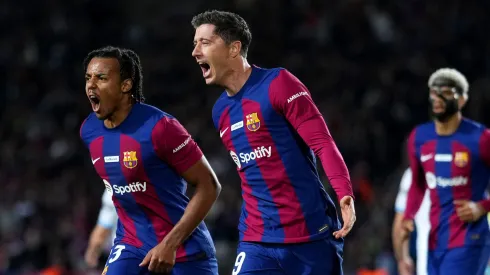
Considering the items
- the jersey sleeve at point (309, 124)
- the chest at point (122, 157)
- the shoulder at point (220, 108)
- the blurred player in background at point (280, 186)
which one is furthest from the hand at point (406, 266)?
the chest at point (122, 157)

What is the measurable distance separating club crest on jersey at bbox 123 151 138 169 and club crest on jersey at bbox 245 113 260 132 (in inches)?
25.5

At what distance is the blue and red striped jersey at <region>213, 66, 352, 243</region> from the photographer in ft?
16.4

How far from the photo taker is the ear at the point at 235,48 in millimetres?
5277

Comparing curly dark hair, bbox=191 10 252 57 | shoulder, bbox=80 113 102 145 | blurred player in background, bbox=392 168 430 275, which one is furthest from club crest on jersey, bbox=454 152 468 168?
shoulder, bbox=80 113 102 145

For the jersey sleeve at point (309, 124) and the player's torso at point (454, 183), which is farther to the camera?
the player's torso at point (454, 183)

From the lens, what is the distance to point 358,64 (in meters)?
13.6

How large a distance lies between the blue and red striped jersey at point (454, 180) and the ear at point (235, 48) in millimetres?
2362

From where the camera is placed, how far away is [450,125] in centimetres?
714

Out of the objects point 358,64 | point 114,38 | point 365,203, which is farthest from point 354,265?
point 114,38

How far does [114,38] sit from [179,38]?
3.33 feet

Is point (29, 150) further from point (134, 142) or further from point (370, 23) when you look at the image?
point (134, 142)

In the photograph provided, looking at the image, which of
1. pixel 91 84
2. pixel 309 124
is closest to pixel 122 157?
pixel 91 84

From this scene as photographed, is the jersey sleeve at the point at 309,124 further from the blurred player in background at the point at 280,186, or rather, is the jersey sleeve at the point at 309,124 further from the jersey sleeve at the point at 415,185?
the jersey sleeve at the point at 415,185

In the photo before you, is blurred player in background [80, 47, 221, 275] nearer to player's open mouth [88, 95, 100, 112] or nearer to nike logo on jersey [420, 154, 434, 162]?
player's open mouth [88, 95, 100, 112]
